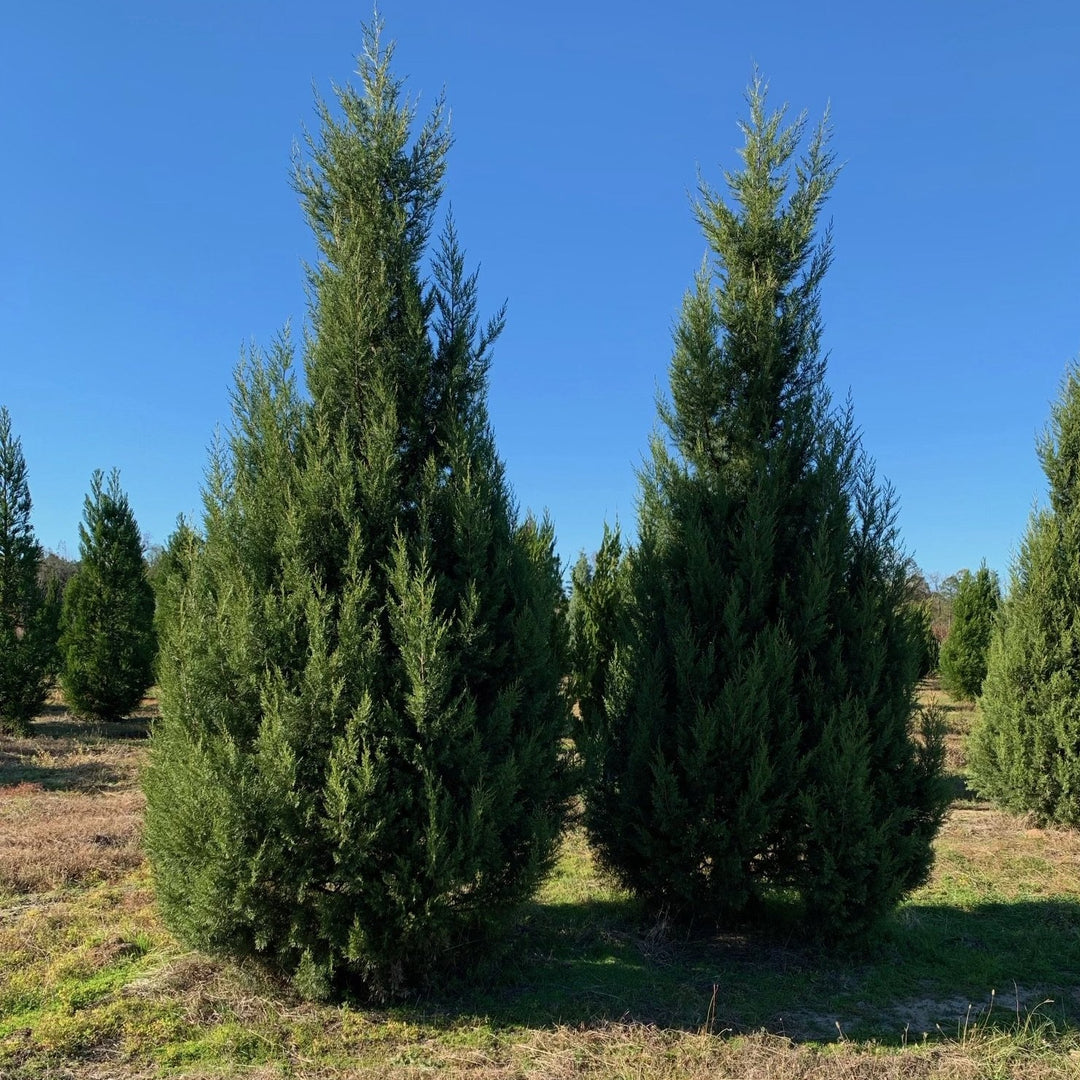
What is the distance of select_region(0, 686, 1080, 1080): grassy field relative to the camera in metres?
3.73

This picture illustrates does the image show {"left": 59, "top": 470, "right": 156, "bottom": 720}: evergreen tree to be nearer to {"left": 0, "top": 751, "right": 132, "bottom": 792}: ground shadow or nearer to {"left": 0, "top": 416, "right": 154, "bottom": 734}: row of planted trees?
{"left": 0, "top": 416, "right": 154, "bottom": 734}: row of planted trees

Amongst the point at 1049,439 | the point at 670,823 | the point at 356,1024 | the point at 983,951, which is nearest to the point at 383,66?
the point at 670,823

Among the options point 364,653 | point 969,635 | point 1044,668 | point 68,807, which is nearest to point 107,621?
point 68,807

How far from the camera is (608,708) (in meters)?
5.95

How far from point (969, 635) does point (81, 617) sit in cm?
2045

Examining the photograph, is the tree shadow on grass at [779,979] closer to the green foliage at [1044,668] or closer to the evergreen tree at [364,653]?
the evergreen tree at [364,653]

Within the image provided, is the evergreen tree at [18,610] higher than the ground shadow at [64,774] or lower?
higher

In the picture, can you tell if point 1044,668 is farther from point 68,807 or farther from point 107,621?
point 107,621

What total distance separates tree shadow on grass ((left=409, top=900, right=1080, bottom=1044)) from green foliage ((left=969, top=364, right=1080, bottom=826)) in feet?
10.9

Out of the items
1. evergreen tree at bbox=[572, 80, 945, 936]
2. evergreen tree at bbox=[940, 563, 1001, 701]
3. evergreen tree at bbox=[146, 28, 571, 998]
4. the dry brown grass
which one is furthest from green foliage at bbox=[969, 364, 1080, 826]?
evergreen tree at bbox=[940, 563, 1001, 701]

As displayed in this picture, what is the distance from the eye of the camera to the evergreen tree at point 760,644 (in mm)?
5184

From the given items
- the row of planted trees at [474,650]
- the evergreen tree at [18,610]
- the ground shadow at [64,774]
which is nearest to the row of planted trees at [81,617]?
the evergreen tree at [18,610]

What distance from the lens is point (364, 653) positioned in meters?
4.13

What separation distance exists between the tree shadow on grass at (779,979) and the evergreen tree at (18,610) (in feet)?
43.4
